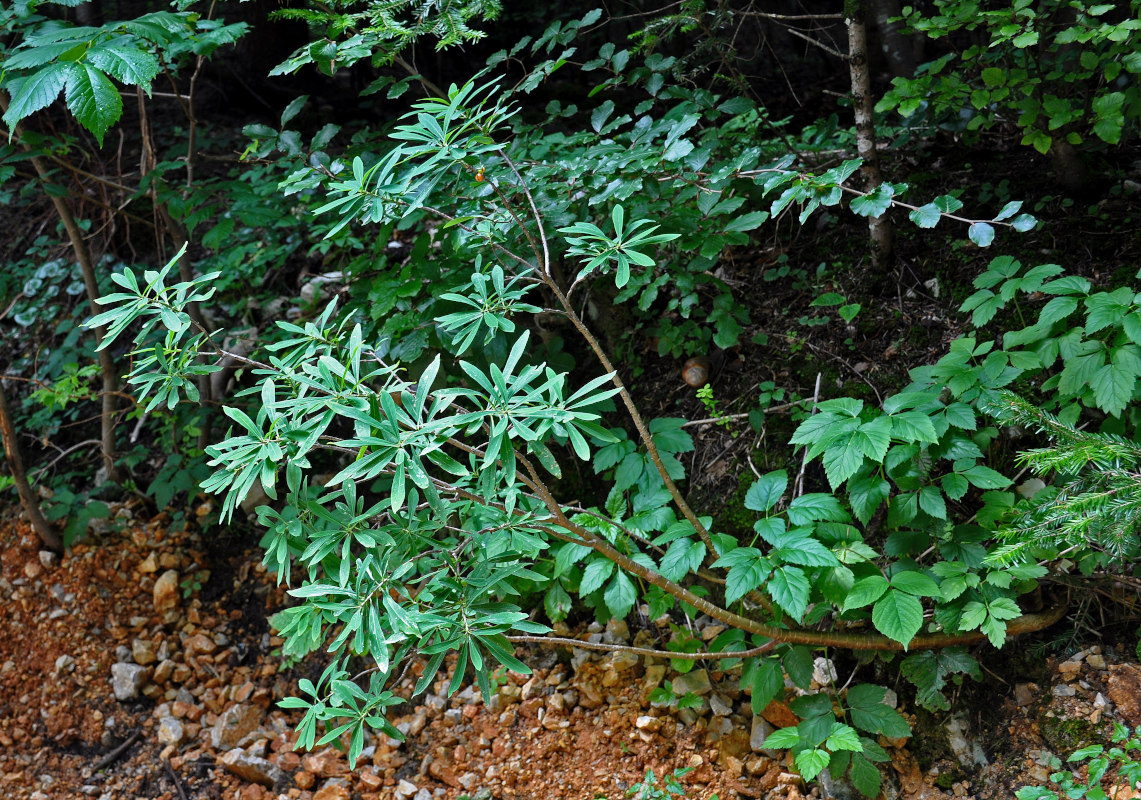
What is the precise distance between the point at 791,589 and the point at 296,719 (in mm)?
1817

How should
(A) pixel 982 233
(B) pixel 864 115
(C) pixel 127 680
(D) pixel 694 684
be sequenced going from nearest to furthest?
(A) pixel 982 233 → (D) pixel 694 684 → (B) pixel 864 115 → (C) pixel 127 680

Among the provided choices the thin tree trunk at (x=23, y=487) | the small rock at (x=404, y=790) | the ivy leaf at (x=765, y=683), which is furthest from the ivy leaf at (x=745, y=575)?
the thin tree trunk at (x=23, y=487)

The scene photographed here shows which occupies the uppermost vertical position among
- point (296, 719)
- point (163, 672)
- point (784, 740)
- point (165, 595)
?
point (784, 740)

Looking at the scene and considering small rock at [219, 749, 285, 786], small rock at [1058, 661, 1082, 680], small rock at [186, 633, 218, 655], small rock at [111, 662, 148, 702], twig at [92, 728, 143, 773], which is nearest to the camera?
small rock at [1058, 661, 1082, 680]

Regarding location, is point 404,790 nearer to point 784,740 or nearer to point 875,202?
point 784,740

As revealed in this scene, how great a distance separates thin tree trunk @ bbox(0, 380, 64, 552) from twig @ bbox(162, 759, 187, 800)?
1.03 meters

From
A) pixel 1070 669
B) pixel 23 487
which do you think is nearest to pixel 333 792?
pixel 23 487

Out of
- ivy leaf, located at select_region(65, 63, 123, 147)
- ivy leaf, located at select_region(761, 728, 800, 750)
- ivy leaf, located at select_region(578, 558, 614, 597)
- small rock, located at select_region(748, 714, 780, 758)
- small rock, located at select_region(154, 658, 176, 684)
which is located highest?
ivy leaf, located at select_region(65, 63, 123, 147)

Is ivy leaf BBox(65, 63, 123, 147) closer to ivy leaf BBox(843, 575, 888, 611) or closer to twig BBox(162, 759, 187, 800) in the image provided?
ivy leaf BBox(843, 575, 888, 611)

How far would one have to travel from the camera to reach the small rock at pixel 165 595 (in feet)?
9.52

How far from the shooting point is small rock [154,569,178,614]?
2.90m

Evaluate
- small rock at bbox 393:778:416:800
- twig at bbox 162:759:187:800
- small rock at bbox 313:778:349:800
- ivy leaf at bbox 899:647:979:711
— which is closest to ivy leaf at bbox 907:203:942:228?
ivy leaf at bbox 899:647:979:711

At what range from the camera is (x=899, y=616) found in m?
1.61

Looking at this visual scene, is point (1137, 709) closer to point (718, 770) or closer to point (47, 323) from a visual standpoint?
point (718, 770)
